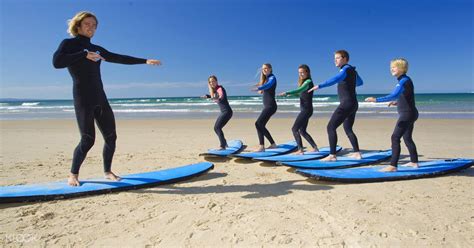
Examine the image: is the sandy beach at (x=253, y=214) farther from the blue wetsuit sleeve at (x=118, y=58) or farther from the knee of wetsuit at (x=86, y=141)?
the blue wetsuit sleeve at (x=118, y=58)

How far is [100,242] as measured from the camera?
119 inches

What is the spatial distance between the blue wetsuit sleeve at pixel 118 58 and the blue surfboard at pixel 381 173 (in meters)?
2.99

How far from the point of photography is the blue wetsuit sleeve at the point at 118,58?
180 inches

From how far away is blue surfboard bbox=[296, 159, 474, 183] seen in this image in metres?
4.86

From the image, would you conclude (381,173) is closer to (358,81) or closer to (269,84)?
(358,81)

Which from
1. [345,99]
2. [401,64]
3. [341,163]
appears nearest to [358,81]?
[345,99]

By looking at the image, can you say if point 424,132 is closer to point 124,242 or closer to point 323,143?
point 323,143

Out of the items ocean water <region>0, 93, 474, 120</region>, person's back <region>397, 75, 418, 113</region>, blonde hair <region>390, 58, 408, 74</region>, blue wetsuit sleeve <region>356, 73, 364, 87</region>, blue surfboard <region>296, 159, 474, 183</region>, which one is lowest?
blue surfboard <region>296, 159, 474, 183</region>

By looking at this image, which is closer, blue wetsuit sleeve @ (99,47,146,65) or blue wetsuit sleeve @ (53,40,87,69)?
blue wetsuit sleeve @ (53,40,87,69)

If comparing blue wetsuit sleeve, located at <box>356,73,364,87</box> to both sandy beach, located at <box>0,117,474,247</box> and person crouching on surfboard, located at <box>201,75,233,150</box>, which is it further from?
person crouching on surfboard, located at <box>201,75,233,150</box>

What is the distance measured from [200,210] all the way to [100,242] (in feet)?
3.75

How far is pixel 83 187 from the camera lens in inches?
177

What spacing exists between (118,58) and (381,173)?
4.34 m

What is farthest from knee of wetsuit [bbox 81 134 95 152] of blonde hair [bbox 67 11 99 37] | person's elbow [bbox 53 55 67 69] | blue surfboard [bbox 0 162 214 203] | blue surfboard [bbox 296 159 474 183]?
blue surfboard [bbox 296 159 474 183]
